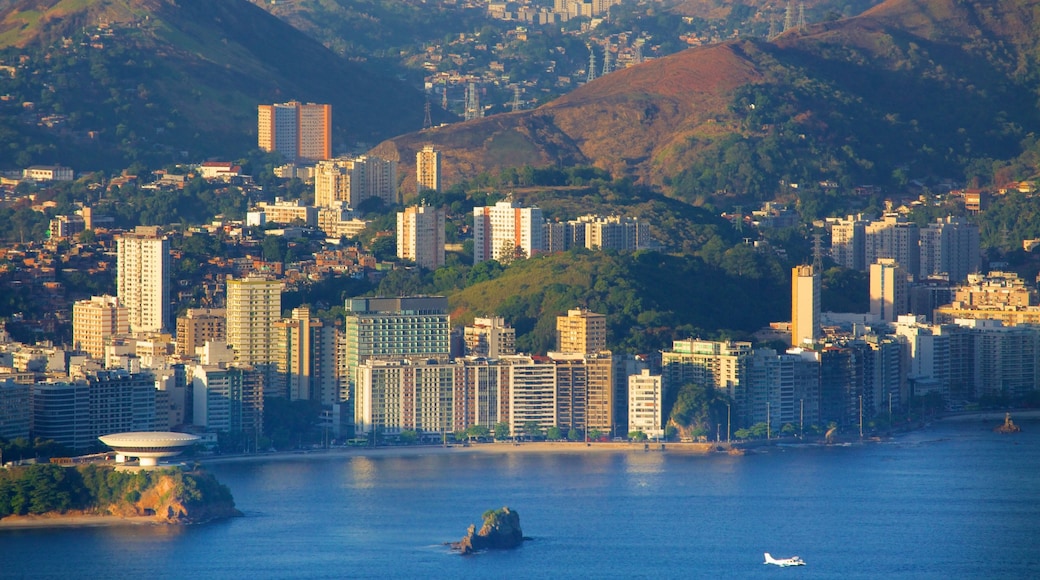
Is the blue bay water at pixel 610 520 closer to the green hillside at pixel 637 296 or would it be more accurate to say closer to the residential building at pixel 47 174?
the green hillside at pixel 637 296

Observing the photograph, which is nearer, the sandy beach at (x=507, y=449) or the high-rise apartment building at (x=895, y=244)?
the sandy beach at (x=507, y=449)

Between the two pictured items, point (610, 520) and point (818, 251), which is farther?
point (818, 251)

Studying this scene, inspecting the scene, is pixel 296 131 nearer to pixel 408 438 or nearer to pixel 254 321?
pixel 254 321

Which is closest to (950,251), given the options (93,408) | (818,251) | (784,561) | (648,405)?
(818,251)

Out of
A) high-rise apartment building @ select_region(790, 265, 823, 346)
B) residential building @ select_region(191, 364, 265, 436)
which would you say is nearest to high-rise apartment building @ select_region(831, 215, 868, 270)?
high-rise apartment building @ select_region(790, 265, 823, 346)

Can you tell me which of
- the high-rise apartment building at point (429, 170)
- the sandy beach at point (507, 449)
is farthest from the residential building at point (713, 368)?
the high-rise apartment building at point (429, 170)

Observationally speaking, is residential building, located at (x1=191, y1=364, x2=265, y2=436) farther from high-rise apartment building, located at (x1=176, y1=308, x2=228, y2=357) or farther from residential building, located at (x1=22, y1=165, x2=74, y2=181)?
residential building, located at (x1=22, y1=165, x2=74, y2=181)
